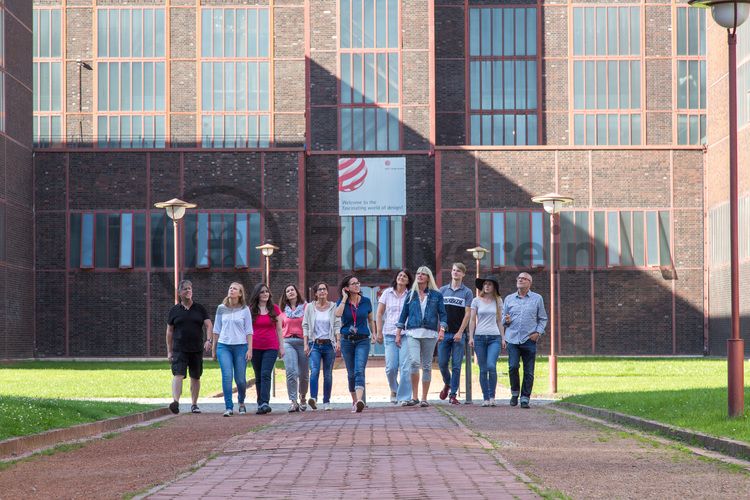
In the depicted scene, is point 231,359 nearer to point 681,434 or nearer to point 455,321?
point 455,321

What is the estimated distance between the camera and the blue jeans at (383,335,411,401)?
717 inches

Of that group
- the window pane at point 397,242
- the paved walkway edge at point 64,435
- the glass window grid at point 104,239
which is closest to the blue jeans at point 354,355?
the paved walkway edge at point 64,435

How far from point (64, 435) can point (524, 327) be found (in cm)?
707

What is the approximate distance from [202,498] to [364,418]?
7684mm

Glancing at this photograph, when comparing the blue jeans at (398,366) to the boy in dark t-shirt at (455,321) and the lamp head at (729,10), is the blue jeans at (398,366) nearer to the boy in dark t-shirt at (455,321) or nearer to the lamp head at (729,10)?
the boy in dark t-shirt at (455,321)

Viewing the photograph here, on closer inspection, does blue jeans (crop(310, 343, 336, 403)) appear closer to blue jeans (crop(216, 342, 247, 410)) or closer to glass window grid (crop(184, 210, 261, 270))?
blue jeans (crop(216, 342, 247, 410))

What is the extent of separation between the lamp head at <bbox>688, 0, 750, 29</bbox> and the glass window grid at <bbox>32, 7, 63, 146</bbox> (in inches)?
2163

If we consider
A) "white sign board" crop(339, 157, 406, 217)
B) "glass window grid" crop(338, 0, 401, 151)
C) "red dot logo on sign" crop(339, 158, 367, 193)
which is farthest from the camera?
"glass window grid" crop(338, 0, 401, 151)

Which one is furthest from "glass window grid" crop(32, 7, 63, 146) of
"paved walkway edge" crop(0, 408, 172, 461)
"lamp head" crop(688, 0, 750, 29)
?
"lamp head" crop(688, 0, 750, 29)

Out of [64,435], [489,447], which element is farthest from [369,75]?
[489,447]

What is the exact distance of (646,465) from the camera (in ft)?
35.1

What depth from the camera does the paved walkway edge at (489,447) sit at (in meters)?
9.26

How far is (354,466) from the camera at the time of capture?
998 cm

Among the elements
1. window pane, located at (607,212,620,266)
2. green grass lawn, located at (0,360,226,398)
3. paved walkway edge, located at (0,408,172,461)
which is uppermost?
window pane, located at (607,212,620,266)
